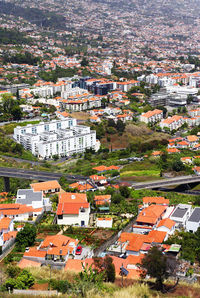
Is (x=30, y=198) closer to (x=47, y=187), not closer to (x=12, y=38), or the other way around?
(x=47, y=187)

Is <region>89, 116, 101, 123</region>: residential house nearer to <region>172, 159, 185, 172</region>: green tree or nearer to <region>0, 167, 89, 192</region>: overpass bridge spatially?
<region>172, 159, 185, 172</region>: green tree

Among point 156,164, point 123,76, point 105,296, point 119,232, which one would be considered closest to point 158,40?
point 123,76

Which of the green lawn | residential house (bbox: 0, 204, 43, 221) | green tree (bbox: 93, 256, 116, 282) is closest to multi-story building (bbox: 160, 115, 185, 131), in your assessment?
the green lawn

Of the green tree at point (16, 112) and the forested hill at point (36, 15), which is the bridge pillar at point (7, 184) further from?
the forested hill at point (36, 15)

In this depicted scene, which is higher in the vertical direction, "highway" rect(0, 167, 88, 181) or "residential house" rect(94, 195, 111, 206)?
"residential house" rect(94, 195, 111, 206)

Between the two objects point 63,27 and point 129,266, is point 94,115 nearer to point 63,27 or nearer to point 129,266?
point 129,266
